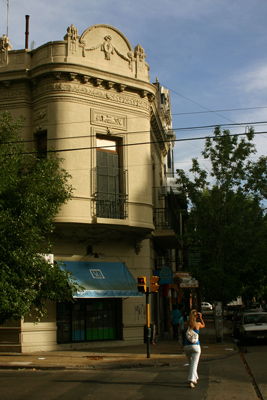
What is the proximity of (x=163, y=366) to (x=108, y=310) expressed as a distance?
576cm

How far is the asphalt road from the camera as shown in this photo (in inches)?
388

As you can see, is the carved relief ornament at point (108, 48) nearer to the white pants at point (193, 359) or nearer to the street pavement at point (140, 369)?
the street pavement at point (140, 369)

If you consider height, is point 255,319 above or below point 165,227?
below


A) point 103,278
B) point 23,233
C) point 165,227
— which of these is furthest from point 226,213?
point 23,233

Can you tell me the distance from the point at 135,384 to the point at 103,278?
8.04 metres

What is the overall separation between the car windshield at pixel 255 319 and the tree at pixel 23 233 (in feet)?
38.8

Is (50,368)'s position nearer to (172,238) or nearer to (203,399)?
(203,399)

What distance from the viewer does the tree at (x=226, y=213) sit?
22.8 meters

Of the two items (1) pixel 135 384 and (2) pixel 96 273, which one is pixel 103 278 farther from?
(1) pixel 135 384

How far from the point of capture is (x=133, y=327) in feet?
66.0

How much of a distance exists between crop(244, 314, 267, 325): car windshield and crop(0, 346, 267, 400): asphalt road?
975cm

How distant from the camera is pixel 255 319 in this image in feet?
80.5

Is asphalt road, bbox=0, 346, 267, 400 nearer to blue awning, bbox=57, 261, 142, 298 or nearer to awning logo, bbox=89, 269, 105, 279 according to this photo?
blue awning, bbox=57, 261, 142, 298

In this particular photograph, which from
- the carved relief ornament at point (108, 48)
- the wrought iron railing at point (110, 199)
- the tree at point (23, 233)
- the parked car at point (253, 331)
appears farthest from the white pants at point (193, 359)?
the carved relief ornament at point (108, 48)
